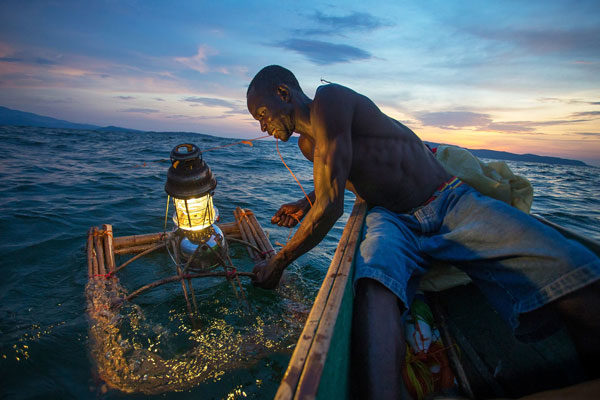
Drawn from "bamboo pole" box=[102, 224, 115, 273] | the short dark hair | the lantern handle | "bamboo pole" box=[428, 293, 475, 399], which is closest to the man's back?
the short dark hair

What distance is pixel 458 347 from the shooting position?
6.70 feet

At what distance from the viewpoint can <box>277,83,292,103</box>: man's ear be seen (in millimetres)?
2512

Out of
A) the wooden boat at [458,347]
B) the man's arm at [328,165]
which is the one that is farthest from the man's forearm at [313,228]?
the wooden boat at [458,347]

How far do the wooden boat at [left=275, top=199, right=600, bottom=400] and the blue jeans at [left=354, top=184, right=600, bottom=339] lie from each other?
0.26 meters

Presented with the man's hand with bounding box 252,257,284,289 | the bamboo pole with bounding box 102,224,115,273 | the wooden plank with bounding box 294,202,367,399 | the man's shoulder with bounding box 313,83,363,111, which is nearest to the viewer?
the wooden plank with bounding box 294,202,367,399

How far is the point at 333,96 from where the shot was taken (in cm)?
224

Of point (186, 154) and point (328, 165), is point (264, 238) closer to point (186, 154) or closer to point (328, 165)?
point (186, 154)

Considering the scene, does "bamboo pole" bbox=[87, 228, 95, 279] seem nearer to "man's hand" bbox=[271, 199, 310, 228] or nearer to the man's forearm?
"man's hand" bbox=[271, 199, 310, 228]

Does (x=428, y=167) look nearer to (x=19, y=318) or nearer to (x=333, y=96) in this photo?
(x=333, y=96)

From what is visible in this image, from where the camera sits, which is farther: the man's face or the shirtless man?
the man's face

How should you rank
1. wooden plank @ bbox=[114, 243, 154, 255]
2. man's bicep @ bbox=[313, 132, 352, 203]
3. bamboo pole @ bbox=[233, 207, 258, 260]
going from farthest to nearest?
1. bamboo pole @ bbox=[233, 207, 258, 260]
2. wooden plank @ bbox=[114, 243, 154, 255]
3. man's bicep @ bbox=[313, 132, 352, 203]

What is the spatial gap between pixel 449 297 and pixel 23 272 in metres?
5.38

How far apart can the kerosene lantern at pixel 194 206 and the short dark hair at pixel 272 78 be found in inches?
33.8

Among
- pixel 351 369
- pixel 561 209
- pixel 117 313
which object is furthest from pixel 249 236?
pixel 561 209
